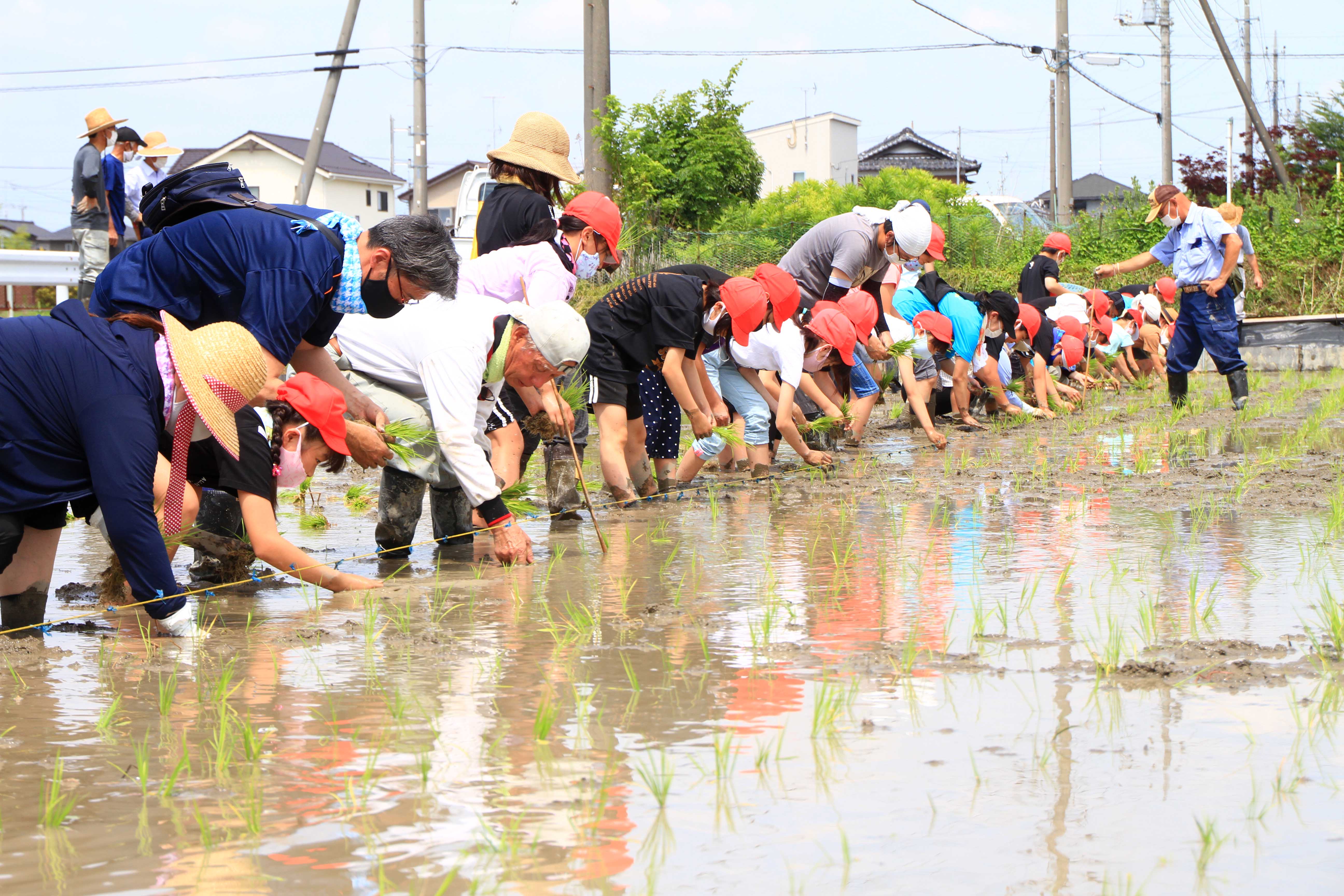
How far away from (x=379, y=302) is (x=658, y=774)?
3103 mm

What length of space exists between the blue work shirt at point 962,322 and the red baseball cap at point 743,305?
352cm

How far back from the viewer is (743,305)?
6.19 metres

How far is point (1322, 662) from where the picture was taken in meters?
3.02

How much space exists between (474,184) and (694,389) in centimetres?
1687

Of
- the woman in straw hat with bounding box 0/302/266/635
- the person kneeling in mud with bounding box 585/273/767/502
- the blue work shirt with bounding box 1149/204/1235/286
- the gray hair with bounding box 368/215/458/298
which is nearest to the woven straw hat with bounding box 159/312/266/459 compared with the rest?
the woman in straw hat with bounding box 0/302/266/635

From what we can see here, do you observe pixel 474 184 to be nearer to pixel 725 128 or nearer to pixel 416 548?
pixel 725 128

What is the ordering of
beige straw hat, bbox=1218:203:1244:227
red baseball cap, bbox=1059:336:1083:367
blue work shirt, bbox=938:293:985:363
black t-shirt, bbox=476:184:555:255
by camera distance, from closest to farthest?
black t-shirt, bbox=476:184:555:255 < blue work shirt, bbox=938:293:985:363 < beige straw hat, bbox=1218:203:1244:227 < red baseball cap, bbox=1059:336:1083:367

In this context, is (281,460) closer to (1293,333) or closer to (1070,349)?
(1070,349)

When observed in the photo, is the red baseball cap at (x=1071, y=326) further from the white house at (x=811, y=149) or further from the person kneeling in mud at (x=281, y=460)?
the white house at (x=811, y=149)

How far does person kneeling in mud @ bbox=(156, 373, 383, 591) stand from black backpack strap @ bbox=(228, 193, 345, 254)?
0.45 m

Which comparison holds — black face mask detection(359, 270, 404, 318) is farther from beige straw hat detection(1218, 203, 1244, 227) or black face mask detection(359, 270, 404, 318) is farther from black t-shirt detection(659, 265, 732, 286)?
beige straw hat detection(1218, 203, 1244, 227)

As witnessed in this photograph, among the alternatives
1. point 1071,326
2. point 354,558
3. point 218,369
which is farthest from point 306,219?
point 1071,326

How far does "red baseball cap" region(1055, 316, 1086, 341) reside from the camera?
40.8 feet

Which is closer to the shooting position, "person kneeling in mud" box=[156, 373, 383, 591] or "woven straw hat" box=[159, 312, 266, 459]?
"woven straw hat" box=[159, 312, 266, 459]
